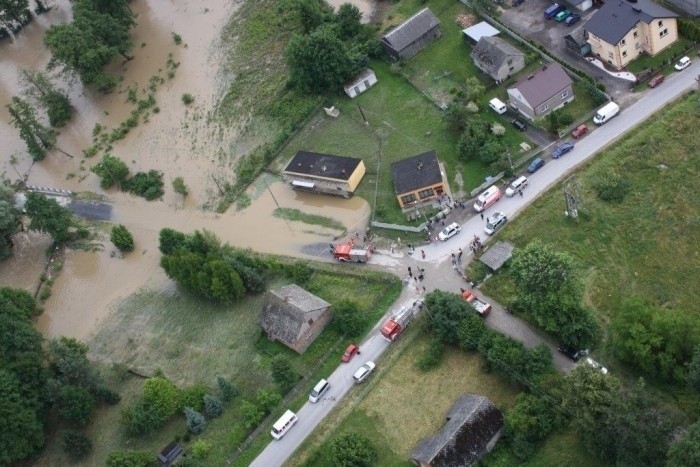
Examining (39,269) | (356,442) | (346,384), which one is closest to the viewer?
(356,442)

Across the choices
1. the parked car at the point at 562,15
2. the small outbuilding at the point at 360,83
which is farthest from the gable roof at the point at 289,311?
the parked car at the point at 562,15

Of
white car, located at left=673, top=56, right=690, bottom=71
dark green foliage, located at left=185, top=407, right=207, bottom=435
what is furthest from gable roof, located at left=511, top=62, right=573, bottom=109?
dark green foliage, located at left=185, top=407, right=207, bottom=435

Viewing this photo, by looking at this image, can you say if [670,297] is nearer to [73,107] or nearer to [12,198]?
[12,198]

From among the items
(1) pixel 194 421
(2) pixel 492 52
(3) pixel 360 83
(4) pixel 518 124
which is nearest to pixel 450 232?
(4) pixel 518 124

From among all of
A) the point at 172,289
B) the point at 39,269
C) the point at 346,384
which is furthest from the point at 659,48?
the point at 39,269

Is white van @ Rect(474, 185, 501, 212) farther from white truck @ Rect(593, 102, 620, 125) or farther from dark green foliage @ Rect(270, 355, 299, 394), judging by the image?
dark green foliage @ Rect(270, 355, 299, 394)

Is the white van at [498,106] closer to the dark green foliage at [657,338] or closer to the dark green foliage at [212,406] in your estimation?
the dark green foliage at [657,338]
